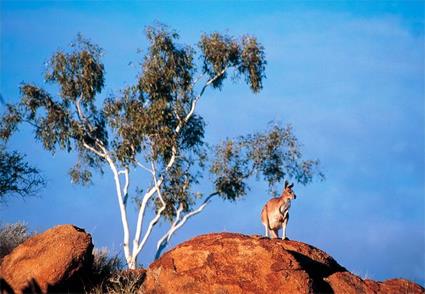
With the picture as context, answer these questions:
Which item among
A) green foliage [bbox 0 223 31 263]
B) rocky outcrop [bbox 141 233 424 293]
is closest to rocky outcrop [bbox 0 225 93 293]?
rocky outcrop [bbox 141 233 424 293]

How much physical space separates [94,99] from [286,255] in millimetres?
22295

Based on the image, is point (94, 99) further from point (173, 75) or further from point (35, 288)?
point (35, 288)

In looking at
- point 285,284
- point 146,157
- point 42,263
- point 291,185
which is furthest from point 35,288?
point 146,157

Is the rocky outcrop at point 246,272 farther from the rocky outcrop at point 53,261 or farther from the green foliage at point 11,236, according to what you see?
the green foliage at point 11,236

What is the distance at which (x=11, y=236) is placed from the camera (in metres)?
20.0

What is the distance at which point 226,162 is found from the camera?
31781 mm

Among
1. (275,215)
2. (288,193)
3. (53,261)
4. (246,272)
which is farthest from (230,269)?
(288,193)

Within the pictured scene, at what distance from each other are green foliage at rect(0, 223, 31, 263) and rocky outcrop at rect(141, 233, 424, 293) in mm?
6722

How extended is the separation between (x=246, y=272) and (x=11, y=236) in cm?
996

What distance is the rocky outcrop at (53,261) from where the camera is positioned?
42.3ft

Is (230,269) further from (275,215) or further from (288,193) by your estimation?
(288,193)

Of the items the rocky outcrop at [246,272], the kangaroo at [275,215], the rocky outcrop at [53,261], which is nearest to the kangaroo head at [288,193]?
the kangaroo at [275,215]

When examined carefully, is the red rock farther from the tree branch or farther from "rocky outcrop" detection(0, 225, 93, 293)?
the tree branch

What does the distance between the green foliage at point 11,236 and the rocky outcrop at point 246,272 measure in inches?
265
